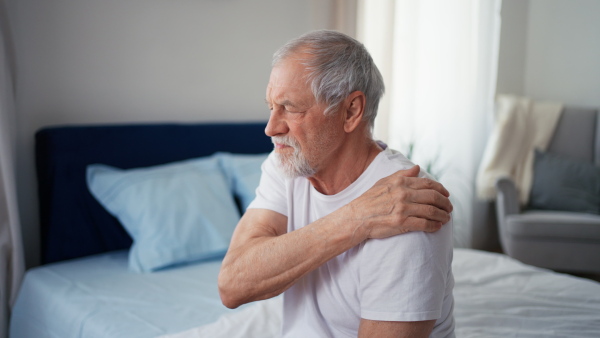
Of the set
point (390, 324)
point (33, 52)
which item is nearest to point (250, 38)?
point (33, 52)

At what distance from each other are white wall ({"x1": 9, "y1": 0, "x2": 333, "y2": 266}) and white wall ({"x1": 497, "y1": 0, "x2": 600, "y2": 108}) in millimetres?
2099

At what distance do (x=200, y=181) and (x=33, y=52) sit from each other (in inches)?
37.9

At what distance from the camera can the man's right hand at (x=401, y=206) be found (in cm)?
112

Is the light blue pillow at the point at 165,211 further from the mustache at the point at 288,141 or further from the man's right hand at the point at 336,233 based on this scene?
the mustache at the point at 288,141

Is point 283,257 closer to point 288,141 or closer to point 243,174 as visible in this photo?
point 288,141

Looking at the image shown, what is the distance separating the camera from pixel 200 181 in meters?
2.56

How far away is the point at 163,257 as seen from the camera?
89.7 inches

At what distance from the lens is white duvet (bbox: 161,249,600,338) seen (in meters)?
1.57

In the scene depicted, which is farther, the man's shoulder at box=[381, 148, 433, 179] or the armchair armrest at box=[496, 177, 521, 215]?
the armchair armrest at box=[496, 177, 521, 215]

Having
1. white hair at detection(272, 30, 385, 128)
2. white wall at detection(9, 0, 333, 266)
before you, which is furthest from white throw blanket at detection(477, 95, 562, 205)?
white hair at detection(272, 30, 385, 128)

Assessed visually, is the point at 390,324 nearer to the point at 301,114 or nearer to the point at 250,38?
the point at 301,114

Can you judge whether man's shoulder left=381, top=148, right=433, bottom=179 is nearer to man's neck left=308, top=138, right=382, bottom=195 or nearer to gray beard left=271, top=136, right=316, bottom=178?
man's neck left=308, top=138, right=382, bottom=195

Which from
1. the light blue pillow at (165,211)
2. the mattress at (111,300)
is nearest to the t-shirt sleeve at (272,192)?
the mattress at (111,300)

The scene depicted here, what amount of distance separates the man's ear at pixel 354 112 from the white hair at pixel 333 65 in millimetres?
18
